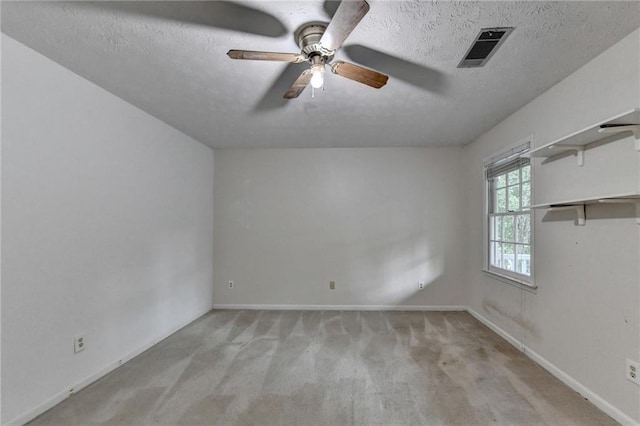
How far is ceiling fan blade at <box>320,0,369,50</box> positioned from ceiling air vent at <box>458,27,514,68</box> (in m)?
0.86

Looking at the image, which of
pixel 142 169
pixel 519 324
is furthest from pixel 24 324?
pixel 519 324

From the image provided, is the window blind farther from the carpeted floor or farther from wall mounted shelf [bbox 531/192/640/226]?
the carpeted floor

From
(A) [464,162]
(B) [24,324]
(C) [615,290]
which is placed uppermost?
(A) [464,162]

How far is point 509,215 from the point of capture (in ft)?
10.7

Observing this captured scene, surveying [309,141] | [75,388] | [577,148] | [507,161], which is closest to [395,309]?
[507,161]

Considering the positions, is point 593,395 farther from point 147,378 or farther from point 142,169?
point 142,169

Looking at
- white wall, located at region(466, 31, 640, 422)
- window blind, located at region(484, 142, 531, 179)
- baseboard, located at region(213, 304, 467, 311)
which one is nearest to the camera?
white wall, located at region(466, 31, 640, 422)

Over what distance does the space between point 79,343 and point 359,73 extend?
2832 millimetres

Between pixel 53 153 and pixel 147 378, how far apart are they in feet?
6.18

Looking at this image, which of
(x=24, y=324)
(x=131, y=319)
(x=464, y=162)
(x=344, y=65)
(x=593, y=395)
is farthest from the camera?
(x=464, y=162)

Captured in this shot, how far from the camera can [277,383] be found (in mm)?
2328

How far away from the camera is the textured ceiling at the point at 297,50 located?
155 centimetres

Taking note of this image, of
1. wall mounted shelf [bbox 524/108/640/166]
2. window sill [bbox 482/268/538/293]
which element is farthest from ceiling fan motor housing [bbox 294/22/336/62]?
window sill [bbox 482/268/538/293]

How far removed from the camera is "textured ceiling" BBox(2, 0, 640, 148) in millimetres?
1555
